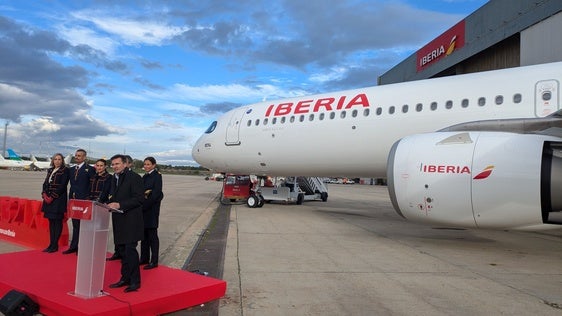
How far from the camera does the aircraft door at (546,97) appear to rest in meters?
9.05

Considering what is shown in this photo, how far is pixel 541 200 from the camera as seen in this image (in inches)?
275

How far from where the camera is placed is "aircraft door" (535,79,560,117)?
9.05m

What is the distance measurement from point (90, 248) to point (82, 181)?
113 inches

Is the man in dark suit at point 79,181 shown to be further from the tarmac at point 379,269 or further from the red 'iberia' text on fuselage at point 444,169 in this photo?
the red 'iberia' text on fuselage at point 444,169

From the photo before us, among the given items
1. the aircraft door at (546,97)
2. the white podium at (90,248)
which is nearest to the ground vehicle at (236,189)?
the aircraft door at (546,97)

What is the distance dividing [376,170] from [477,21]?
21461 mm

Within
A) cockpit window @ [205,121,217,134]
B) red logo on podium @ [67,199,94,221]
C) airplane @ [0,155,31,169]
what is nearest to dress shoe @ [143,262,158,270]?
red logo on podium @ [67,199,94,221]

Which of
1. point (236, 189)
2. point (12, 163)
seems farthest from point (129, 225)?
point (12, 163)

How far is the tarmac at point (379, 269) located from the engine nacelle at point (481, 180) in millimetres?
807

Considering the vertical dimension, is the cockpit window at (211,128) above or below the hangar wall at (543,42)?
below

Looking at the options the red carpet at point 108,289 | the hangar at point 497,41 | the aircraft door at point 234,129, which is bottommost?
the red carpet at point 108,289

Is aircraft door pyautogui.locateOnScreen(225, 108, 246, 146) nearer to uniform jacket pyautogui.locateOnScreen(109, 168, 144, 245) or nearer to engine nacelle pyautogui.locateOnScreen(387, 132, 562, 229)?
engine nacelle pyautogui.locateOnScreen(387, 132, 562, 229)

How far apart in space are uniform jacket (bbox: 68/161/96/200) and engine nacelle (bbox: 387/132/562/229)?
5.46m

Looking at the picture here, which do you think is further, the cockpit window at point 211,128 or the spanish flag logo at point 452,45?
the spanish flag logo at point 452,45
